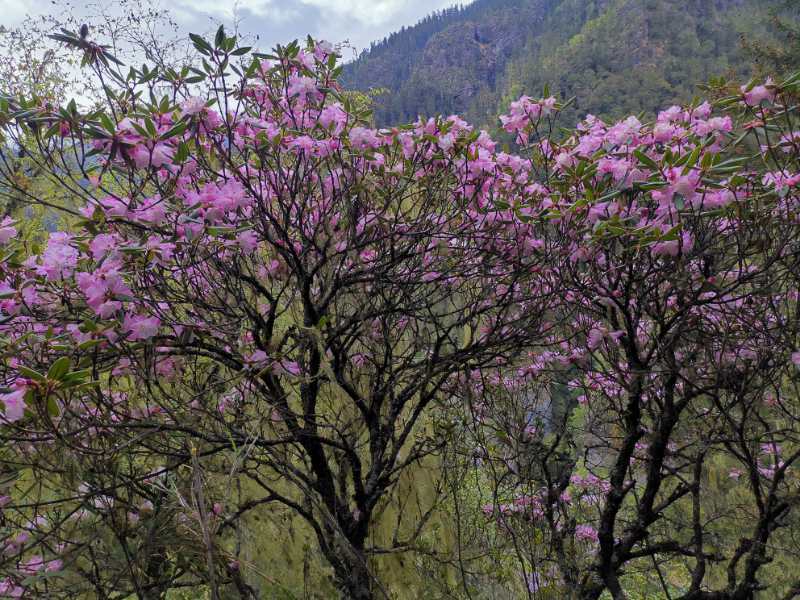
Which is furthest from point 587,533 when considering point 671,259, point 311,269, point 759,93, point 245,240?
point 245,240

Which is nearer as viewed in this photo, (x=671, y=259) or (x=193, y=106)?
(x=193, y=106)

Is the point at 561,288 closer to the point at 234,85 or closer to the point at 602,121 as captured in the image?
the point at 602,121

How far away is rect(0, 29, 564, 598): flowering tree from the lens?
1358 mm

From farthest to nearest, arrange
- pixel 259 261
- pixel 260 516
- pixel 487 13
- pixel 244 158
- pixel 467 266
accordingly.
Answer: pixel 487 13
pixel 260 516
pixel 259 261
pixel 467 266
pixel 244 158

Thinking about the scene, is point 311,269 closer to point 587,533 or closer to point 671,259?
point 671,259

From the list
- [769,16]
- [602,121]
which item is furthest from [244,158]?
[769,16]

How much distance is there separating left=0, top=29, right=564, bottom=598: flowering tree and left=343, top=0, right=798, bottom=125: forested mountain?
10876mm

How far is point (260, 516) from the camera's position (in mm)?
2594

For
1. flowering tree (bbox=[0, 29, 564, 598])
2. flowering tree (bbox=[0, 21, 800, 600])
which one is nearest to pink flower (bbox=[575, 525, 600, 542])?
flowering tree (bbox=[0, 21, 800, 600])

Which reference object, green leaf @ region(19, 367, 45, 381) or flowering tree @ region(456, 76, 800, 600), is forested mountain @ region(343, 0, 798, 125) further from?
green leaf @ region(19, 367, 45, 381)

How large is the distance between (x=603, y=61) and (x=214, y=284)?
51.3m

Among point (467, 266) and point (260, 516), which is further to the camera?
point (260, 516)

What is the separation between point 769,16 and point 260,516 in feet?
40.7

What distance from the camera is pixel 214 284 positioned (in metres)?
1.94
